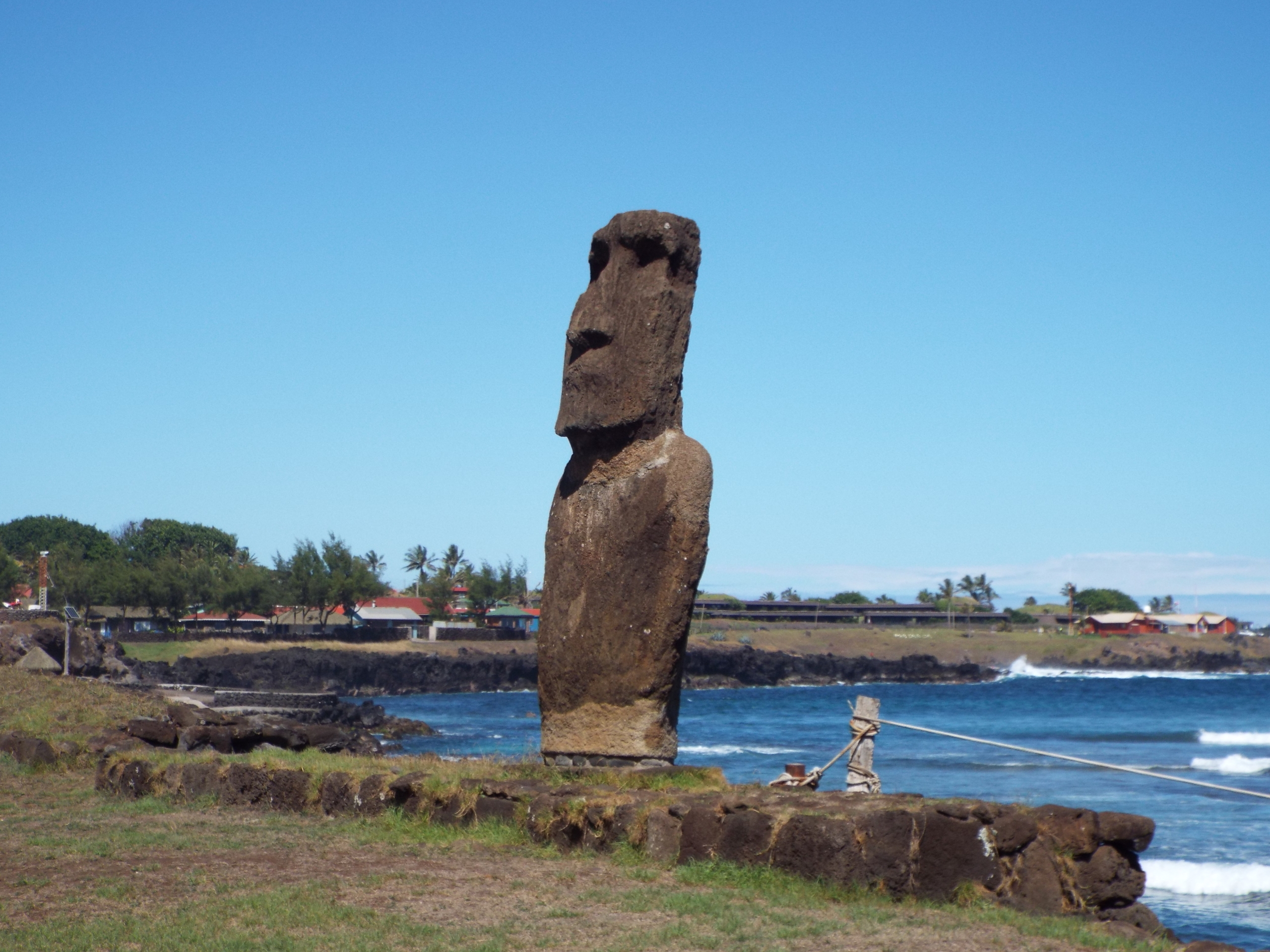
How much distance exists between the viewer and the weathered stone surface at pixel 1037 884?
764 centimetres

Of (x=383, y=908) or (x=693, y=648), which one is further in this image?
(x=693, y=648)

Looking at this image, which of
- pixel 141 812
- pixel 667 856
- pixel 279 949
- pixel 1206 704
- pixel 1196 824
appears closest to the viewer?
pixel 279 949

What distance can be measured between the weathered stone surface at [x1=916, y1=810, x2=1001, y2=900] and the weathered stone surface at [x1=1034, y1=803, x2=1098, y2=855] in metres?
0.41

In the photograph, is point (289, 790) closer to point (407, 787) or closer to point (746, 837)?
point (407, 787)

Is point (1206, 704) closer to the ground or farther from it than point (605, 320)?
closer to the ground

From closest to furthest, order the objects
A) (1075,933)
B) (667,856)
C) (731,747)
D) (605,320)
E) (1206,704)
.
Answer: (1075,933) < (667,856) < (605,320) < (731,747) < (1206,704)

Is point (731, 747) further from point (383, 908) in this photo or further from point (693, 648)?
point (693, 648)

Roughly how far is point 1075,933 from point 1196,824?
16.0 metres

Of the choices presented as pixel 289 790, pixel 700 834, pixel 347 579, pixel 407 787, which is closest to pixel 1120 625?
pixel 347 579

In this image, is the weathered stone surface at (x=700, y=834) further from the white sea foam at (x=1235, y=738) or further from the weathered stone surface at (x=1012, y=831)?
the white sea foam at (x=1235, y=738)

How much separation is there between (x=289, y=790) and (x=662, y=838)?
374cm

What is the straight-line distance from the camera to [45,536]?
373 ft

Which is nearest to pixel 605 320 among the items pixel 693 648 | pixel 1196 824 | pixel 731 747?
pixel 1196 824

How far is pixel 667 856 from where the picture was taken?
27.6ft
